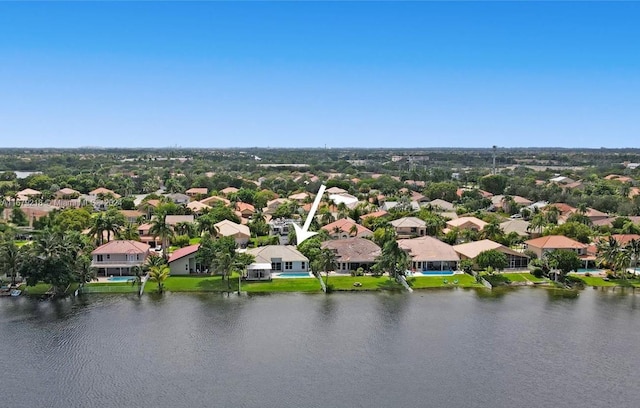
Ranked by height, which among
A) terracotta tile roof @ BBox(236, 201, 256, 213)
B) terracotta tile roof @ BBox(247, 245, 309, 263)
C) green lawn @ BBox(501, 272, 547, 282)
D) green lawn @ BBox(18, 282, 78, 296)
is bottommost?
green lawn @ BBox(18, 282, 78, 296)

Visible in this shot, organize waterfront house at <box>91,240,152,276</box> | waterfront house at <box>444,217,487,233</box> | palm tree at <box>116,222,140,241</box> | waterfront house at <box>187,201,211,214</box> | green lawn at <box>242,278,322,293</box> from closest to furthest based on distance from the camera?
green lawn at <box>242,278,322,293</box> < waterfront house at <box>91,240,152,276</box> < palm tree at <box>116,222,140,241</box> < waterfront house at <box>444,217,487,233</box> < waterfront house at <box>187,201,211,214</box>

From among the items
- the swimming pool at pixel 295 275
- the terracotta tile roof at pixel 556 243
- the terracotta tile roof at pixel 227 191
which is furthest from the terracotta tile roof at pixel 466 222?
the terracotta tile roof at pixel 227 191

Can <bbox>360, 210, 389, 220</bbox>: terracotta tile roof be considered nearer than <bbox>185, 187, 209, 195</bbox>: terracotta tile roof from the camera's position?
Yes

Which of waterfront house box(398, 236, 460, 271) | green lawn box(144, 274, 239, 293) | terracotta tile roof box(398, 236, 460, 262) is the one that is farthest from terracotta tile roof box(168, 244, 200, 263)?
waterfront house box(398, 236, 460, 271)

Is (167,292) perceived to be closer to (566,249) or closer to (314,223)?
(314,223)

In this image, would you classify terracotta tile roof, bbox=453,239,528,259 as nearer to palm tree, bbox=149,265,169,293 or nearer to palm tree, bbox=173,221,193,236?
palm tree, bbox=149,265,169,293

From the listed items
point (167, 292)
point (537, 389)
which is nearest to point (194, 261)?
point (167, 292)

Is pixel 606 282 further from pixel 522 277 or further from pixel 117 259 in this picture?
pixel 117 259

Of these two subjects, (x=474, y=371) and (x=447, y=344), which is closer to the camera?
(x=474, y=371)
